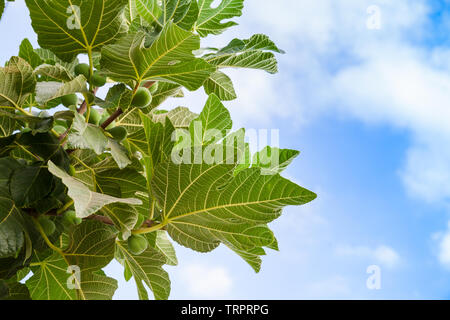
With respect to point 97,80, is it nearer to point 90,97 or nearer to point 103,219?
point 90,97

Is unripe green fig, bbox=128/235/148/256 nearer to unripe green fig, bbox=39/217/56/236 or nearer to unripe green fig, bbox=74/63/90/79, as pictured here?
unripe green fig, bbox=39/217/56/236

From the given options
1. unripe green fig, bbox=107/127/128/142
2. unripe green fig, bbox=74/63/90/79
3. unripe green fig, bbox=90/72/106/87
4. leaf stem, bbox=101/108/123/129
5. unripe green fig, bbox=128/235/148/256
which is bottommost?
unripe green fig, bbox=128/235/148/256

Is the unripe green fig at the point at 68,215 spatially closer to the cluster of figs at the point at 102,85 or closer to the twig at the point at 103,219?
the twig at the point at 103,219

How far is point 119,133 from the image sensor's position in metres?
0.82

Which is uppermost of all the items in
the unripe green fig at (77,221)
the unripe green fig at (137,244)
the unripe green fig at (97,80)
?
the unripe green fig at (97,80)

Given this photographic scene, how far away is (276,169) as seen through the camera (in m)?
0.90

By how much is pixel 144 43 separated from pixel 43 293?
21.7 inches

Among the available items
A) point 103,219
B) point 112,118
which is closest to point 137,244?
point 103,219

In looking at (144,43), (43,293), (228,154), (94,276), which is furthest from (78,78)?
(43,293)

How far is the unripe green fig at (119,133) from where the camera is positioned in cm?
82

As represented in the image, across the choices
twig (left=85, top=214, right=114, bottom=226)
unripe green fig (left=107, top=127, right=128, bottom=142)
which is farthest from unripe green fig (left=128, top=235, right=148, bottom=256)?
unripe green fig (left=107, top=127, right=128, bottom=142)

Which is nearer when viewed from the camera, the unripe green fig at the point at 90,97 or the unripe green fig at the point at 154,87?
the unripe green fig at the point at 90,97

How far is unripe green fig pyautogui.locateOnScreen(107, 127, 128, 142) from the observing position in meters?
0.82

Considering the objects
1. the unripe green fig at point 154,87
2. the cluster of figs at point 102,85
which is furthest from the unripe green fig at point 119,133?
the unripe green fig at point 154,87
